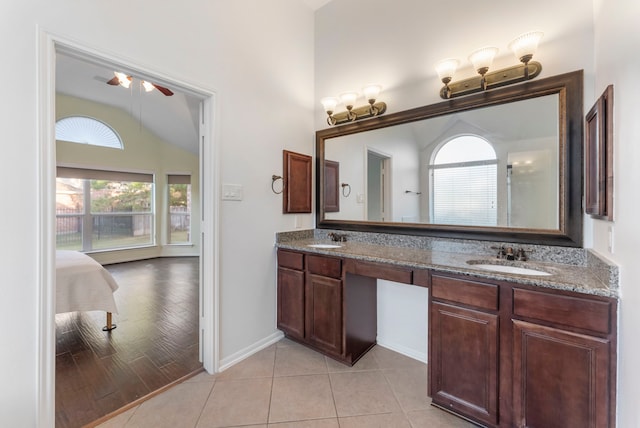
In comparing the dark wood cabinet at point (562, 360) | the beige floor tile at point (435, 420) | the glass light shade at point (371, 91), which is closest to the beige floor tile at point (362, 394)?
the beige floor tile at point (435, 420)

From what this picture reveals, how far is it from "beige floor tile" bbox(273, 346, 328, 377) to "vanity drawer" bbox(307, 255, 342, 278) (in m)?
0.73

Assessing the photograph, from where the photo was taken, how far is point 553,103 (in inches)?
66.9

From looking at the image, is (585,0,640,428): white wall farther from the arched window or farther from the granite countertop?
the arched window

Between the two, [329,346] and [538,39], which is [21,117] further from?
[538,39]

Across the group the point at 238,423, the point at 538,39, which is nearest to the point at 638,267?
the point at 538,39

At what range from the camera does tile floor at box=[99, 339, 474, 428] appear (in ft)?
5.30

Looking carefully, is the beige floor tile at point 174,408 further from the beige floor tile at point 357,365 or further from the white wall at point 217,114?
the beige floor tile at point 357,365

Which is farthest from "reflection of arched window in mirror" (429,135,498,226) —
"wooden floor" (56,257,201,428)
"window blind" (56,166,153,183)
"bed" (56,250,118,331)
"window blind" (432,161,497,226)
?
"window blind" (56,166,153,183)

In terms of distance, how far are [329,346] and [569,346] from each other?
5.09 ft

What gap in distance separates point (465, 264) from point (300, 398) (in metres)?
1.40

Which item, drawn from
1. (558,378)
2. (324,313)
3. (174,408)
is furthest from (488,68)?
(174,408)

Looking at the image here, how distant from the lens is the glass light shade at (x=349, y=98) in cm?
254

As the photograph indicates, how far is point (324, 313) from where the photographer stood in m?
2.26

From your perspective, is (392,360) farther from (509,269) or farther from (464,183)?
(464,183)
